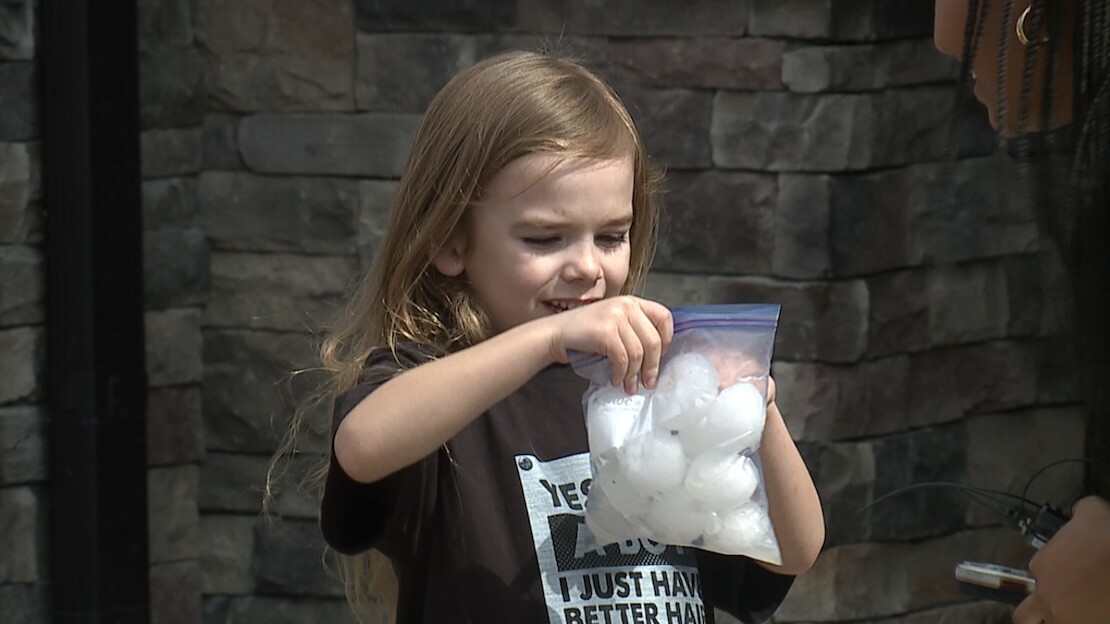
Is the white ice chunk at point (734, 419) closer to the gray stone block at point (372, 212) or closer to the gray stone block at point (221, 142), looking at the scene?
the gray stone block at point (372, 212)

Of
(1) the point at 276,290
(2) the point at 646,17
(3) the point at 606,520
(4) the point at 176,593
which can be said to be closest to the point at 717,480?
(3) the point at 606,520

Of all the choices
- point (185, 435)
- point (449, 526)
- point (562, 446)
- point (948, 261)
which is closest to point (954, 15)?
point (562, 446)

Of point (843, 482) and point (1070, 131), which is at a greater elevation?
point (1070, 131)

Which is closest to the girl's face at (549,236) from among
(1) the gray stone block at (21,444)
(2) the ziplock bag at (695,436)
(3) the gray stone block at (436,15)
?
(2) the ziplock bag at (695,436)

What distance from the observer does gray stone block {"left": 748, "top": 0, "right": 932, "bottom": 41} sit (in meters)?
3.26

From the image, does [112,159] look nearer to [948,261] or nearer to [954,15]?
[948,261]

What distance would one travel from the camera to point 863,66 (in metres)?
3.30

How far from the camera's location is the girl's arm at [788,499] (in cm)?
192

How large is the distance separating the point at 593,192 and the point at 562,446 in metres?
0.33

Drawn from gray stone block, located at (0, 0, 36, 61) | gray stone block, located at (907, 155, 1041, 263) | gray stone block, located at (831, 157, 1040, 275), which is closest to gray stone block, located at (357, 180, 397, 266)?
gray stone block, located at (0, 0, 36, 61)

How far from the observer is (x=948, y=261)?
11.4 feet

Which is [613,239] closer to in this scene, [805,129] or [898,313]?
[805,129]

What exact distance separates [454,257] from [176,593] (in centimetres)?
188

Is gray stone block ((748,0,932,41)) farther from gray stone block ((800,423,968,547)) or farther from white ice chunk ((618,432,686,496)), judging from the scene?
white ice chunk ((618,432,686,496))
